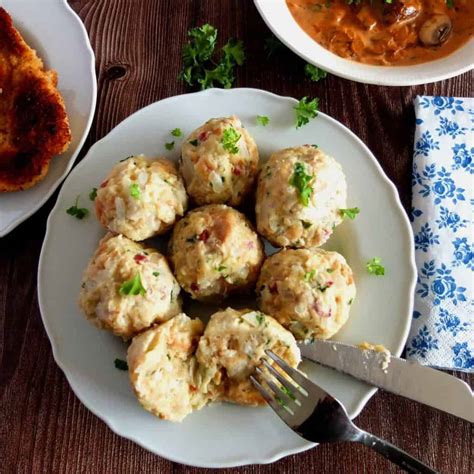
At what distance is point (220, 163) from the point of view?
6.55 ft

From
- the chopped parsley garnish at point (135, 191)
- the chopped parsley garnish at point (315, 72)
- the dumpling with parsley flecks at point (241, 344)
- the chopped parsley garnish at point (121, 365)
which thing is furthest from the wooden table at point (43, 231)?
the chopped parsley garnish at point (135, 191)

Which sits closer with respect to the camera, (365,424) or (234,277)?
(234,277)

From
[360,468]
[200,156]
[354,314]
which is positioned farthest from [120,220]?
[360,468]

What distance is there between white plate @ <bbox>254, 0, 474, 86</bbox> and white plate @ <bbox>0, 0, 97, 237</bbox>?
0.70 m

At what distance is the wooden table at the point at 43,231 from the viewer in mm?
2209

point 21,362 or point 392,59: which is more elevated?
point 392,59

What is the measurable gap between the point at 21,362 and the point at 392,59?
176 cm

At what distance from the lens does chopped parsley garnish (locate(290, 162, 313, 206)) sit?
193 centimetres

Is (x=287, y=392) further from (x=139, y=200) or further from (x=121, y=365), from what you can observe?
(x=139, y=200)

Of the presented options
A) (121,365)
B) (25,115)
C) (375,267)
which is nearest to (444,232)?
(375,267)

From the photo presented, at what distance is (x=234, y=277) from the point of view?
200 centimetres

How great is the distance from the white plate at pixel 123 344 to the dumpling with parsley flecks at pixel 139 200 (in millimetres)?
239

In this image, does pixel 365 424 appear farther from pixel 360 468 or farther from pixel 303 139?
pixel 303 139

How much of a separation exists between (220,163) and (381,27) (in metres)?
0.96
